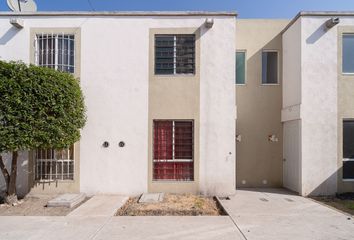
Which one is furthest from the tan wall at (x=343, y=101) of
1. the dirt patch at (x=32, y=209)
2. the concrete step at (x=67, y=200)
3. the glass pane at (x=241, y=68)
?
the dirt patch at (x=32, y=209)

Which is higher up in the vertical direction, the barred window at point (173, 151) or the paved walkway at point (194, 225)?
the barred window at point (173, 151)

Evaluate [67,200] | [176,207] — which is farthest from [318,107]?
[67,200]

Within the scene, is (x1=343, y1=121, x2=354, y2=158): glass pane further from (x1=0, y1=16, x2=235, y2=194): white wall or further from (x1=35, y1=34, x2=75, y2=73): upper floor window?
(x1=35, y1=34, x2=75, y2=73): upper floor window

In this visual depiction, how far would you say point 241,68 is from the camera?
13.1 meters

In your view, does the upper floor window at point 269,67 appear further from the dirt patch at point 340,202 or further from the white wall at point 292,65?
the dirt patch at point 340,202

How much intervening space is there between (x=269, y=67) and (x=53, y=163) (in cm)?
971

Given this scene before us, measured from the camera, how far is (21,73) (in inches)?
346

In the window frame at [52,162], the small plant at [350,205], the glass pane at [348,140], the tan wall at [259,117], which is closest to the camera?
the small plant at [350,205]

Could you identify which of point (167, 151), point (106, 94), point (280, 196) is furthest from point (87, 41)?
point (280, 196)

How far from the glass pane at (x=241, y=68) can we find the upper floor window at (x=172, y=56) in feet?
9.44

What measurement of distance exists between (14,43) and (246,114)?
31.2 ft

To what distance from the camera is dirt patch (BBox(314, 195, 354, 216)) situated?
9155mm

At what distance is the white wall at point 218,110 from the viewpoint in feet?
35.6

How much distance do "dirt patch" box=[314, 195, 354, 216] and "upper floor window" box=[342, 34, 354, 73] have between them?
4720 millimetres
